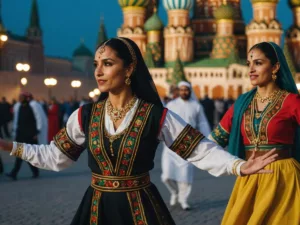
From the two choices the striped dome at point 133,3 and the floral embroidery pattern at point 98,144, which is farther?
the striped dome at point 133,3

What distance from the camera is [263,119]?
5164 millimetres

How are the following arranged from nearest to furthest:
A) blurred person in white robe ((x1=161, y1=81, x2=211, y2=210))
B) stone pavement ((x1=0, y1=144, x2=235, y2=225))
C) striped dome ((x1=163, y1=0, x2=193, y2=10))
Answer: stone pavement ((x1=0, y1=144, x2=235, y2=225)) < blurred person in white robe ((x1=161, y1=81, x2=211, y2=210)) < striped dome ((x1=163, y1=0, x2=193, y2=10))

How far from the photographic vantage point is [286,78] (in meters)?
5.26

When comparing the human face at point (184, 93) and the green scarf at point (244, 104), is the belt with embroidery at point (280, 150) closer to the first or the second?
the green scarf at point (244, 104)

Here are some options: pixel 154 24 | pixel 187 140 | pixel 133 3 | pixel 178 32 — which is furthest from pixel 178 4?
pixel 187 140

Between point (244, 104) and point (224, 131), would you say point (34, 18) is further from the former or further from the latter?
point (244, 104)

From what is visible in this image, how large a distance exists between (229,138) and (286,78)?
629 mm

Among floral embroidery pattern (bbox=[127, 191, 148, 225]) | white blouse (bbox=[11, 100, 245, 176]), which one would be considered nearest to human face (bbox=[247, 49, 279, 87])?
white blouse (bbox=[11, 100, 245, 176])

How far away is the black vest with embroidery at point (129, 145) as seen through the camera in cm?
367

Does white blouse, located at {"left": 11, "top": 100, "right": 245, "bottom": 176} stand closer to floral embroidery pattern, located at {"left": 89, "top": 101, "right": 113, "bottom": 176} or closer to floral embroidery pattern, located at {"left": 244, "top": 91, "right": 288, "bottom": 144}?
floral embroidery pattern, located at {"left": 89, "top": 101, "right": 113, "bottom": 176}

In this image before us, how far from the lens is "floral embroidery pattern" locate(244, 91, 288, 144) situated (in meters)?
5.13

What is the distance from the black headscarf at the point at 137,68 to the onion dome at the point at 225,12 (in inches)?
2000

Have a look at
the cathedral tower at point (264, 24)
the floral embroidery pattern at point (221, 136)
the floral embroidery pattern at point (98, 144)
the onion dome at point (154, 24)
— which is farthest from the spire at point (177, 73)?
the floral embroidery pattern at point (98, 144)

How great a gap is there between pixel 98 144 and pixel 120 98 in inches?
11.1
